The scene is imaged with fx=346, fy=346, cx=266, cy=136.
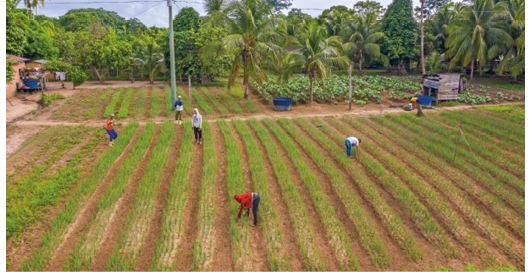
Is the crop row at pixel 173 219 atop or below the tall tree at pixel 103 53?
below

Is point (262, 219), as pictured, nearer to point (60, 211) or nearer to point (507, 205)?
point (60, 211)

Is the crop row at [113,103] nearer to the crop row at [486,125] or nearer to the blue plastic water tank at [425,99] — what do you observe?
the crop row at [486,125]

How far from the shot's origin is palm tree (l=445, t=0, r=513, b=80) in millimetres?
29109

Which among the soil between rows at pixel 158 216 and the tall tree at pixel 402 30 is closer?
the soil between rows at pixel 158 216

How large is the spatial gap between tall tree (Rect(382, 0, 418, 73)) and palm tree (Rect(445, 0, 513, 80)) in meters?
5.46

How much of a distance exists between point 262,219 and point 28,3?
4686cm

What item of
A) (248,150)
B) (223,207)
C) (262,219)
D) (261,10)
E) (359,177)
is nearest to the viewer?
(262,219)

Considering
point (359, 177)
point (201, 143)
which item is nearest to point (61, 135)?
point (201, 143)

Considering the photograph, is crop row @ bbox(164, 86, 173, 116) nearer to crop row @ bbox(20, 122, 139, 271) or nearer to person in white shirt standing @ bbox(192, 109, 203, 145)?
person in white shirt standing @ bbox(192, 109, 203, 145)

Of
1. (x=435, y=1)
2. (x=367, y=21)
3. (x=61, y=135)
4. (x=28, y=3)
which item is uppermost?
(x=435, y=1)

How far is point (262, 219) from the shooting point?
306 inches

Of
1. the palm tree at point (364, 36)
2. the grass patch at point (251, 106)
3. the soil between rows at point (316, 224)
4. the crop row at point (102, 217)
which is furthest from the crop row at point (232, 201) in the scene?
the palm tree at point (364, 36)

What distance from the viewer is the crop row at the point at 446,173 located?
7989mm

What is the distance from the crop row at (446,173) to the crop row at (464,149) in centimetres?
96
